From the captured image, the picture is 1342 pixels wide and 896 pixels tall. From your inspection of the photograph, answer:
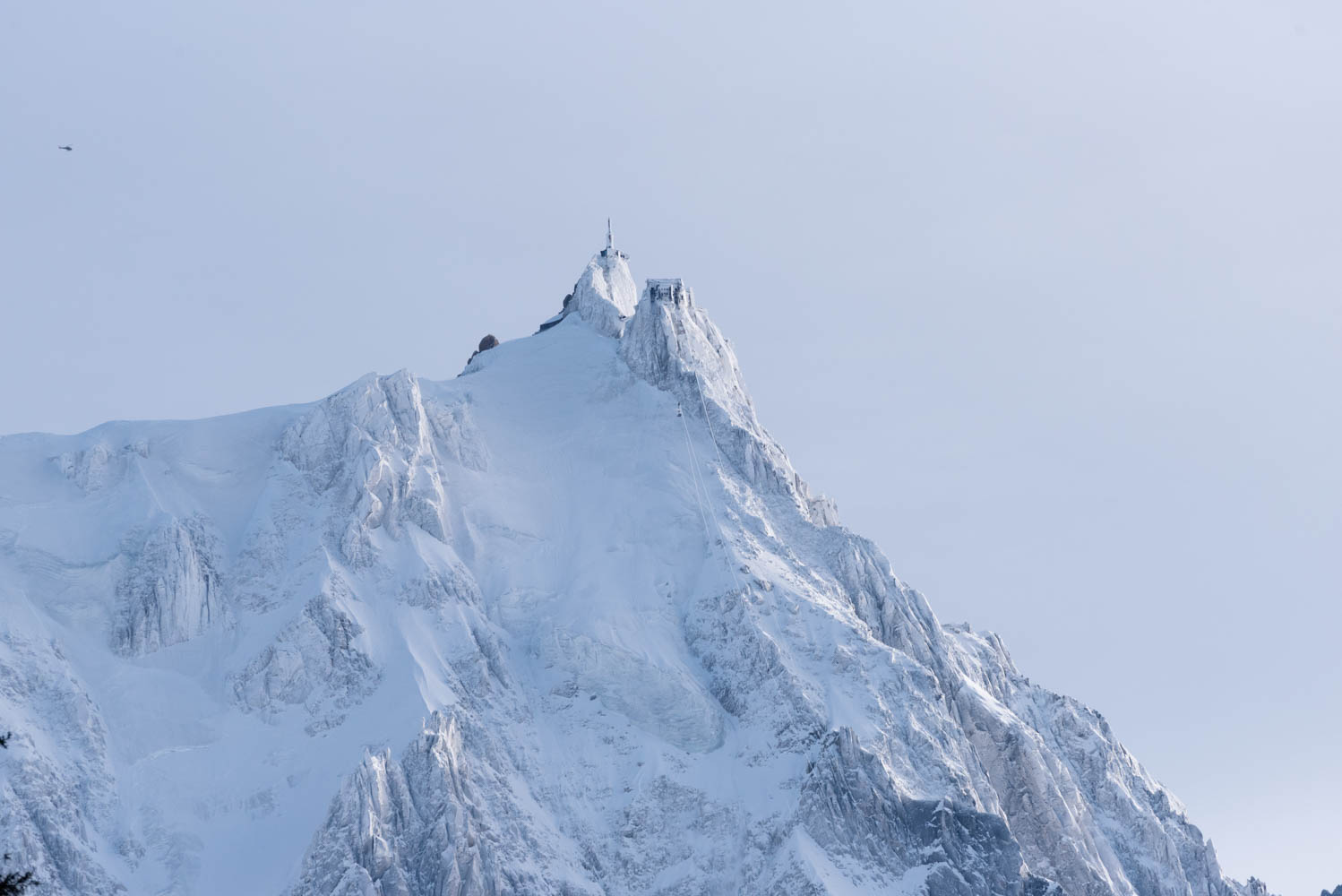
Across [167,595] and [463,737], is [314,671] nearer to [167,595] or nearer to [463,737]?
[463,737]

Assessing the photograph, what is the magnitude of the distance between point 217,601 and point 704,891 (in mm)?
53878

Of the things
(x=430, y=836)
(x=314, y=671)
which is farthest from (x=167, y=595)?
(x=430, y=836)

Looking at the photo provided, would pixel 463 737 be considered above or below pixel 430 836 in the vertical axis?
above

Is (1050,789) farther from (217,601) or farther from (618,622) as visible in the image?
(217,601)

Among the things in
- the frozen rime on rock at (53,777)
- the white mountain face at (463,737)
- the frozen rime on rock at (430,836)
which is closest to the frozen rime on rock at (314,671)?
the white mountain face at (463,737)

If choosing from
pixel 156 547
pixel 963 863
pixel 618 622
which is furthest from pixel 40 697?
pixel 963 863

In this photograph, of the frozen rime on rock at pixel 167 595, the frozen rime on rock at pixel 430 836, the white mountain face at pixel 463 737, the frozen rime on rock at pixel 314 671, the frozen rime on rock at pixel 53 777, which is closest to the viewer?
the frozen rime on rock at pixel 430 836

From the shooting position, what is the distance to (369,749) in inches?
6786

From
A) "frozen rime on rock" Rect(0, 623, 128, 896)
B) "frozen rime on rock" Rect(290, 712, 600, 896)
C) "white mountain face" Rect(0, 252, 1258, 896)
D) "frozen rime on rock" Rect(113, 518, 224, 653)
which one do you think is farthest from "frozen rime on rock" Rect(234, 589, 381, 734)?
"frozen rime on rock" Rect(0, 623, 128, 896)

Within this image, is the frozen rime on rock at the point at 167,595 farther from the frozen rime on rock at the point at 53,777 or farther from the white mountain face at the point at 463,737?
the frozen rime on rock at the point at 53,777

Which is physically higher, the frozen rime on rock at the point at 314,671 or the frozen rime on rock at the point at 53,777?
the frozen rime on rock at the point at 314,671

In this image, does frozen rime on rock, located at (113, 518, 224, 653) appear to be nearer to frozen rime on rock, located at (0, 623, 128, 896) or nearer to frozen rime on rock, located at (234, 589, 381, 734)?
frozen rime on rock, located at (0, 623, 128, 896)

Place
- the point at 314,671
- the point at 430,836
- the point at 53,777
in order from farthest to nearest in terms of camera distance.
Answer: the point at 314,671
the point at 53,777
the point at 430,836

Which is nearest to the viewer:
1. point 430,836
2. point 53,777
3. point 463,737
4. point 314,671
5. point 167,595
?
point 430,836
